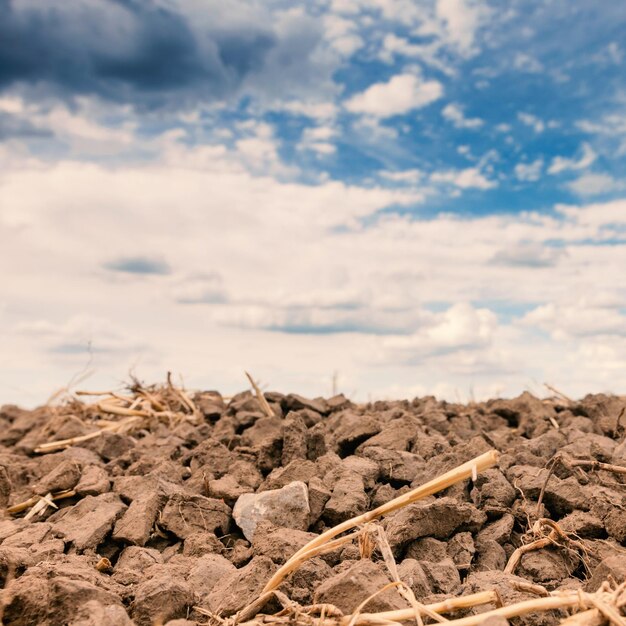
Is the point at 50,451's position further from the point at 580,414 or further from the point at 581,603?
the point at 581,603

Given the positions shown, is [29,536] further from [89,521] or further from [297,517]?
[297,517]

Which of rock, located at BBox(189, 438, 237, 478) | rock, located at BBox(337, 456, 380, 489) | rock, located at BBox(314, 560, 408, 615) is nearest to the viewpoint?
rock, located at BBox(314, 560, 408, 615)

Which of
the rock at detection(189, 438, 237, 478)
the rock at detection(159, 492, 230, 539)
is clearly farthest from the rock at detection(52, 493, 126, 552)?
the rock at detection(189, 438, 237, 478)

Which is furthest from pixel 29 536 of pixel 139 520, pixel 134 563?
pixel 134 563

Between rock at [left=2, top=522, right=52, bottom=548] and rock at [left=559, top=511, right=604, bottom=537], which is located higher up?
rock at [left=559, top=511, right=604, bottom=537]

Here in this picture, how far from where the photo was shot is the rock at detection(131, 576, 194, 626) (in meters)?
2.78

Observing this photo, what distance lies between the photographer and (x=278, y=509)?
3660mm

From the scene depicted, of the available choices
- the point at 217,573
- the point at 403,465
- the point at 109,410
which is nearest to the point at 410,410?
the point at 403,465

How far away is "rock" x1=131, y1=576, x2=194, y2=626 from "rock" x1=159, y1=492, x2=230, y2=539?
935 millimetres

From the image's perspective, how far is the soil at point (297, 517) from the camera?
2.80 meters

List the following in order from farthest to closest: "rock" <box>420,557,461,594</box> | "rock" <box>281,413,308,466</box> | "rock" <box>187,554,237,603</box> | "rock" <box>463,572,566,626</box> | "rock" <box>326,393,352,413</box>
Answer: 1. "rock" <box>326,393,352,413</box>
2. "rock" <box>281,413,308,466</box>
3. "rock" <box>187,554,237,603</box>
4. "rock" <box>420,557,461,594</box>
5. "rock" <box>463,572,566,626</box>

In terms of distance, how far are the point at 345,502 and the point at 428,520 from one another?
1.55ft

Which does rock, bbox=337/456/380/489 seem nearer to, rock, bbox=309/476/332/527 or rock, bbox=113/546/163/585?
rock, bbox=309/476/332/527

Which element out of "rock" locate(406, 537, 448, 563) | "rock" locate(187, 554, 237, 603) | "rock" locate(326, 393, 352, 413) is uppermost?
"rock" locate(326, 393, 352, 413)
